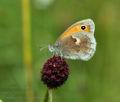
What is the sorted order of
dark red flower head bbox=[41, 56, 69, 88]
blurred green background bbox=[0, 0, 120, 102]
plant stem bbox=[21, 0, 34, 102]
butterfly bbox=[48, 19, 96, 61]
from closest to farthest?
dark red flower head bbox=[41, 56, 69, 88] < butterfly bbox=[48, 19, 96, 61] < plant stem bbox=[21, 0, 34, 102] < blurred green background bbox=[0, 0, 120, 102]

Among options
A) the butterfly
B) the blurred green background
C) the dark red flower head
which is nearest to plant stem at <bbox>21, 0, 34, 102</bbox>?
the blurred green background

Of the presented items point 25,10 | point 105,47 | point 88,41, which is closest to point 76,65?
point 105,47

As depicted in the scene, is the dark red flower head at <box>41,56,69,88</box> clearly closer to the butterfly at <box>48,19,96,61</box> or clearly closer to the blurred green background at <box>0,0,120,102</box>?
the butterfly at <box>48,19,96,61</box>

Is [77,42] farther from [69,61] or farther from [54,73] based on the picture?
[69,61]

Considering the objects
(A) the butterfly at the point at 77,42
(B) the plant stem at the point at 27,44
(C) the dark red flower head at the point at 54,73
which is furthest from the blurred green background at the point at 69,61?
(C) the dark red flower head at the point at 54,73

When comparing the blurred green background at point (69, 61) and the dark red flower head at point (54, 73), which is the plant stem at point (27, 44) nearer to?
the blurred green background at point (69, 61)

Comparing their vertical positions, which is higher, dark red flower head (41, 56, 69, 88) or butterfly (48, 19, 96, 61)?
butterfly (48, 19, 96, 61)
